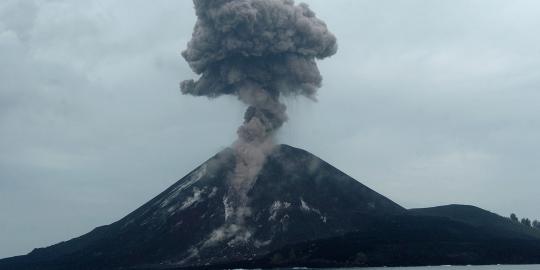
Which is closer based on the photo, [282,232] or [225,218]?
[282,232]

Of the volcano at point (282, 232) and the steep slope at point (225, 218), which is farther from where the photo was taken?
the steep slope at point (225, 218)

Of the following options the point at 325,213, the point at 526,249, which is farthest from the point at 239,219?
the point at 526,249

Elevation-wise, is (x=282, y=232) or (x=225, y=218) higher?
(x=225, y=218)

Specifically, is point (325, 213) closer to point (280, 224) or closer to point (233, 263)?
point (280, 224)

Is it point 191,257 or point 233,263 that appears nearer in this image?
point 233,263

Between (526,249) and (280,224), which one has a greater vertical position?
(280,224)
